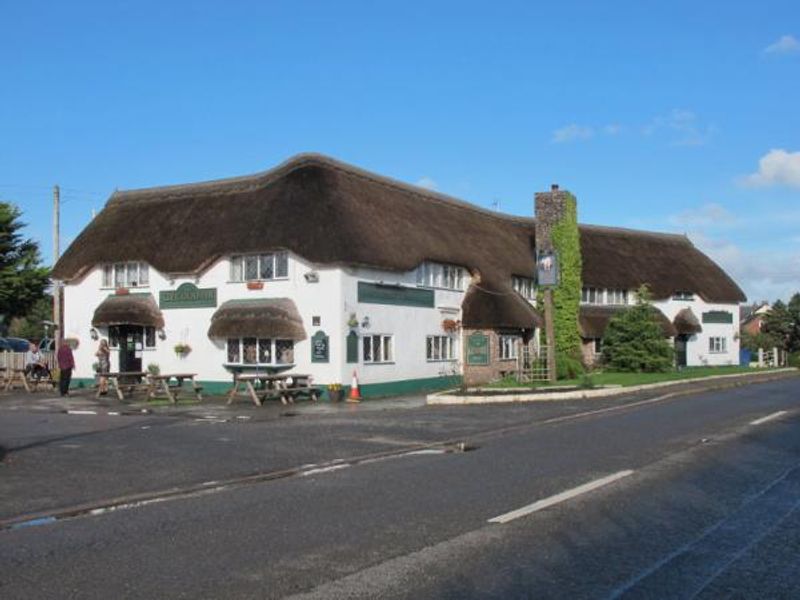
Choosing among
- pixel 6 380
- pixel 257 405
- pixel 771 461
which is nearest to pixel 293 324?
pixel 257 405

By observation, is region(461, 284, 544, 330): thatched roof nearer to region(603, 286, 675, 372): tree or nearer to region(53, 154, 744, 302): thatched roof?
region(53, 154, 744, 302): thatched roof

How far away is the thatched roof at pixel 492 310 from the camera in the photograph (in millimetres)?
32312

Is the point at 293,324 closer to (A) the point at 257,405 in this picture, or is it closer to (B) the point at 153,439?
(A) the point at 257,405

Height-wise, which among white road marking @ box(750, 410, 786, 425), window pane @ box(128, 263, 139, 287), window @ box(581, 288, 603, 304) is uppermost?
window pane @ box(128, 263, 139, 287)

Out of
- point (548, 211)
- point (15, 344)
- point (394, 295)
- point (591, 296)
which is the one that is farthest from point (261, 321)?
point (15, 344)

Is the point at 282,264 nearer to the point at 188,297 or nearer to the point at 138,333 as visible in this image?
the point at 188,297

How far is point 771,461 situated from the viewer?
39.1 ft

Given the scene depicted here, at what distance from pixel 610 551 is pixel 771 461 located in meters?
5.86

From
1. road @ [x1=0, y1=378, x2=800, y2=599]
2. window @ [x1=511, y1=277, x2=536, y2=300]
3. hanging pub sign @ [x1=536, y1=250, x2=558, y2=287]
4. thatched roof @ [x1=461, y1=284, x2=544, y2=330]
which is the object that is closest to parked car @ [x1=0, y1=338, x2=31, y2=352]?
thatched roof @ [x1=461, y1=284, x2=544, y2=330]

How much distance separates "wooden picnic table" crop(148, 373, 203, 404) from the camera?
2462cm

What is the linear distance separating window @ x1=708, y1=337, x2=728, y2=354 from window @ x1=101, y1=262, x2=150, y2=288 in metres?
32.0

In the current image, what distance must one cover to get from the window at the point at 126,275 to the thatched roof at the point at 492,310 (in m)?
11.5

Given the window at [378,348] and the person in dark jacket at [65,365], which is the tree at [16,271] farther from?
the window at [378,348]

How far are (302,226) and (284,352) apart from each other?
157 inches
